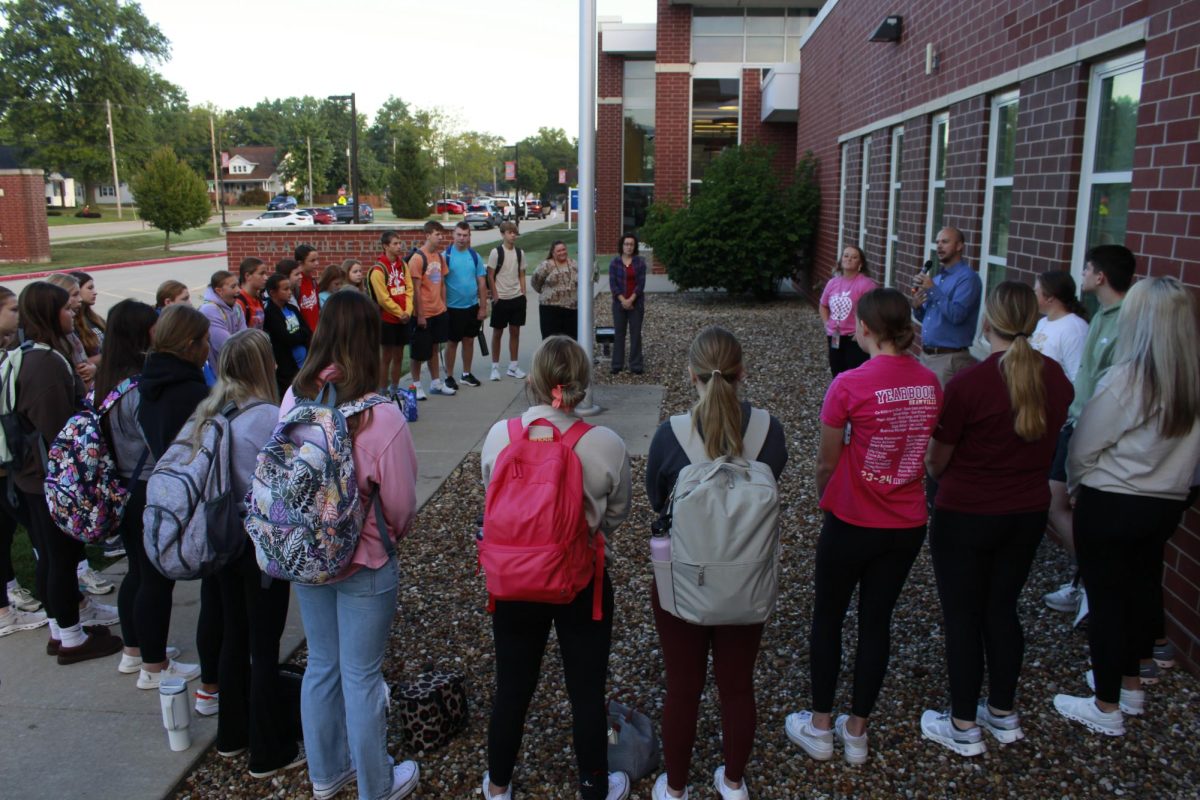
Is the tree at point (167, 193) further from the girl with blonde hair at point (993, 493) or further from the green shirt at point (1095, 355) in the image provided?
the girl with blonde hair at point (993, 493)

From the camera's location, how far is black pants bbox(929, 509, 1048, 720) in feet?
11.0

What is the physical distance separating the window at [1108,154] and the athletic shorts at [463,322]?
589cm

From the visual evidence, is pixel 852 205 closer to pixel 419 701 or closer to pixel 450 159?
pixel 419 701

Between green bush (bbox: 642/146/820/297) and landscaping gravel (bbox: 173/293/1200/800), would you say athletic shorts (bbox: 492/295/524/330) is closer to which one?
landscaping gravel (bbox: 173/293/1200/800)


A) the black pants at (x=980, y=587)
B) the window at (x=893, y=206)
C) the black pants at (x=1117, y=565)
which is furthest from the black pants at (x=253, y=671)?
the window at (x=893, y=206)

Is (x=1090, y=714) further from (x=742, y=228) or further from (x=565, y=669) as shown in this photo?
(x=742, y=228)

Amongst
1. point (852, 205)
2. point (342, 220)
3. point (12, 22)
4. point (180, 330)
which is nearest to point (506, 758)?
point (180, 330)

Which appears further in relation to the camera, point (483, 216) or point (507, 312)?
point (483, 216)

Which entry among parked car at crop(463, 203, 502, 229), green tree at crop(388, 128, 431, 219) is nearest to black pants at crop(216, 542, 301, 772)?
parked car at crop(463, 203, 502, 229)

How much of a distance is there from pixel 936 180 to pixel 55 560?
8.23 metres

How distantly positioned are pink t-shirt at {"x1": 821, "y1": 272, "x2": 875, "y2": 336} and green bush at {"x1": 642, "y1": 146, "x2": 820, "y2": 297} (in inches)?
352

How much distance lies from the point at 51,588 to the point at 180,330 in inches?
64.4

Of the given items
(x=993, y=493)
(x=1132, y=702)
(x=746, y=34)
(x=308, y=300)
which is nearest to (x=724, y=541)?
(x=993, y=493)

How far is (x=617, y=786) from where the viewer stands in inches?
130
